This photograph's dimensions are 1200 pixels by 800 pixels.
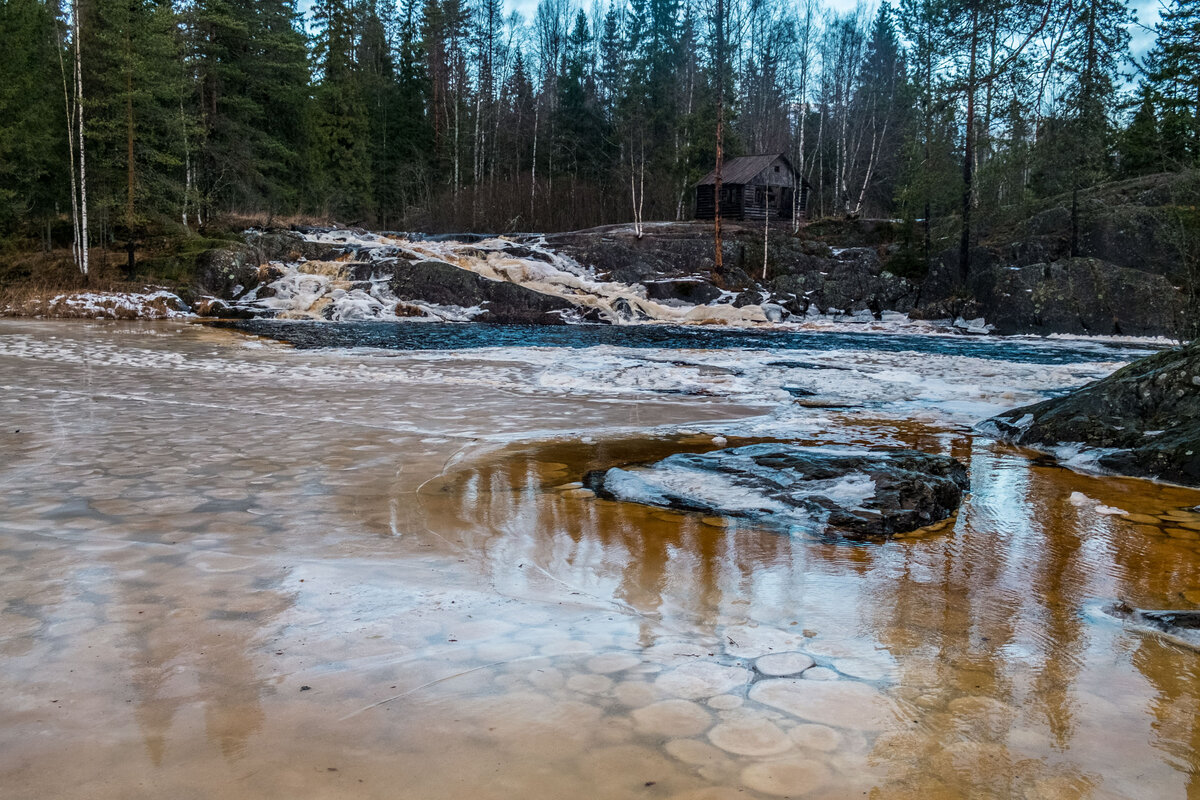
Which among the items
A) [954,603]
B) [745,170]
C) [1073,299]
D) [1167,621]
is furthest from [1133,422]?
[745,170]

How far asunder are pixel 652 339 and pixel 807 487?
44.3ft

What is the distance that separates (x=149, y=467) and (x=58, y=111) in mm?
23848

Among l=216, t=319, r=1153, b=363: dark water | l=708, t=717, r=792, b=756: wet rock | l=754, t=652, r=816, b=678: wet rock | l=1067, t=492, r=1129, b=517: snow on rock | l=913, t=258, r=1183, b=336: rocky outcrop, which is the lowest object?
l=708, t=717, r=792, b=756: wet rock

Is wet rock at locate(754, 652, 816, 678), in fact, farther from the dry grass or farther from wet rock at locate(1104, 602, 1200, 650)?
the dry grass

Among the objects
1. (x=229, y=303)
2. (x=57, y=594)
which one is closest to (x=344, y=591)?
(x=57, y=594)

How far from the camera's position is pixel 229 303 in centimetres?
2241

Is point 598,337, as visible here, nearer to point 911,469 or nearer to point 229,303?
point 229,303

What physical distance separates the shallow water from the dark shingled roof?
100 feet

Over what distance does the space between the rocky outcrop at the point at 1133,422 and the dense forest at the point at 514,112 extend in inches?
80.2

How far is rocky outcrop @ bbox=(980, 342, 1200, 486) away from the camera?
5410 millimetres

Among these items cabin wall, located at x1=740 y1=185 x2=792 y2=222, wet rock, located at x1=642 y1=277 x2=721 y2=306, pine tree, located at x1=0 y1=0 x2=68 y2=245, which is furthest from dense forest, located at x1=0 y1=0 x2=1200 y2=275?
wet rock, located at x1=642 y1=277 x2=721 y2=306

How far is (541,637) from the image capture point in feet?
8.98

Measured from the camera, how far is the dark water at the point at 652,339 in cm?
1567

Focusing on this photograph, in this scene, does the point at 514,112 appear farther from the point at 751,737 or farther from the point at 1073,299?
the point at 751,737
